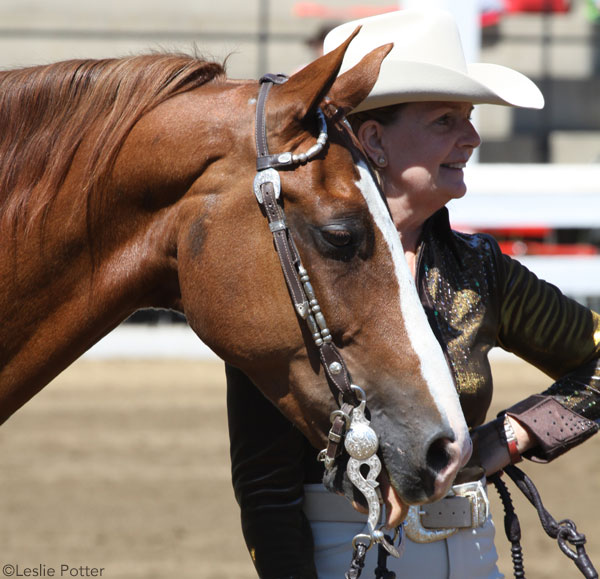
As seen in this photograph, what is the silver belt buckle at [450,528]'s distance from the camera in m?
2.09

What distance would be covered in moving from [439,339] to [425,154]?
0.43 metres

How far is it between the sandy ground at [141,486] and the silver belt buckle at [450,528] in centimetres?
220

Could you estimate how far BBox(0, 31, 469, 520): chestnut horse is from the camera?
1.87 meters

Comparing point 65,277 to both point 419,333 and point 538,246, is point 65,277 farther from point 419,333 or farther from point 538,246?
point 538,246

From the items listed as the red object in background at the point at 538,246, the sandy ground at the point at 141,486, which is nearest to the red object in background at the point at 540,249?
the red object in background at the point at 538,246

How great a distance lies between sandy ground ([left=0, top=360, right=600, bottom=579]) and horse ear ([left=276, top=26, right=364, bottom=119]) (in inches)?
102

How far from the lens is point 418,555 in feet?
6.97

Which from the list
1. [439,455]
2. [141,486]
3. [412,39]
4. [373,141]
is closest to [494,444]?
[439,455]

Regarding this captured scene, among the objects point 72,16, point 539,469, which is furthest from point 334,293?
point 72,16

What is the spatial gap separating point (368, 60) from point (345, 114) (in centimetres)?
12

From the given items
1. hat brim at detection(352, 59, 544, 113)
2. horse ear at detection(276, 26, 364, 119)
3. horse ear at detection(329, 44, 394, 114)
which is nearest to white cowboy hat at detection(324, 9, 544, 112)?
hat brim at detection(352, 59, 544, 113)

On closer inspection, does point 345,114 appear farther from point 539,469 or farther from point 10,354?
point 539,469

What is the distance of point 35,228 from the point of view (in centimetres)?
202

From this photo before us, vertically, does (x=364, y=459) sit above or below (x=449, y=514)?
above
